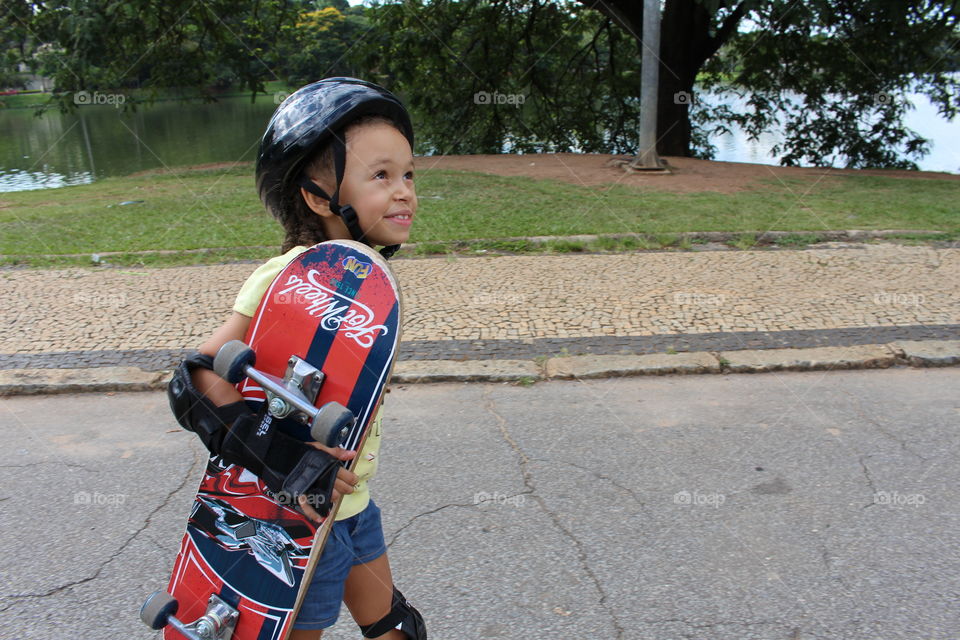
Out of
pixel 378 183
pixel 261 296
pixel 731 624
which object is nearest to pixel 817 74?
pixel 731 624

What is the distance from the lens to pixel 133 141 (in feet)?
78.9

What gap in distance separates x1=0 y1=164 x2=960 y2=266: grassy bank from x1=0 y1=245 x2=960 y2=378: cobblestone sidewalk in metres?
0.70

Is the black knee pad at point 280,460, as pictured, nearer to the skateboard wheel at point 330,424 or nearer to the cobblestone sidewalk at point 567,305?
the skateboard wheel at point 330,424

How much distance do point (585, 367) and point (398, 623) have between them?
9.85 ft

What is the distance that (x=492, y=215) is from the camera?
934 centimetres

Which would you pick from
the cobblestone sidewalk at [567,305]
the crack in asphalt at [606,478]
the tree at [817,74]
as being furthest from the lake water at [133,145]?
the crack in asphalt at [606,478]

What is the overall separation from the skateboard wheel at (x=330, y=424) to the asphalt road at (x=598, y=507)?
156 centimetres

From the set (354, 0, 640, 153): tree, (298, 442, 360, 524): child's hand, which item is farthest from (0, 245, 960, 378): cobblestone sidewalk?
(354, 0, 640, 153): tree

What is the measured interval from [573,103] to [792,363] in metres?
14.9

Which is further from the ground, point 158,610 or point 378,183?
point 378,183

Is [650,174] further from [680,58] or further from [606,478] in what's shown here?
[606,478]

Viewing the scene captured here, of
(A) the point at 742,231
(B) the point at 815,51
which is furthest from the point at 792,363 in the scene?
(B) the point at 815,51

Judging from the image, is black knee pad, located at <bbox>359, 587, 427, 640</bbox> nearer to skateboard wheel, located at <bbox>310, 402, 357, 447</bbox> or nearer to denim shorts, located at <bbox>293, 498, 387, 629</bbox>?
denim shorts, located at <bbox>293, 498, 387, 629</bbox>

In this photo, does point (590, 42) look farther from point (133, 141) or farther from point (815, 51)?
point (133, 141)
